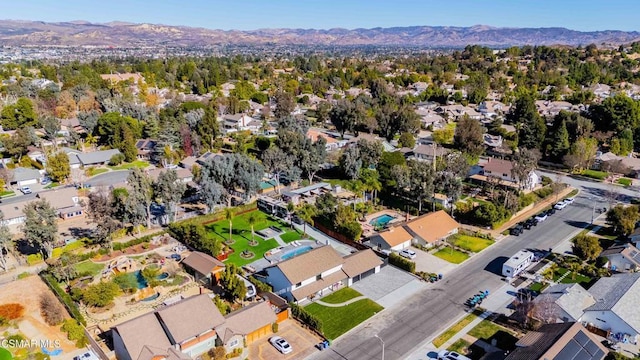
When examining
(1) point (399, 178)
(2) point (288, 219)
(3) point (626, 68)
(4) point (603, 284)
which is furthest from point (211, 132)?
(3) point (626, 68)

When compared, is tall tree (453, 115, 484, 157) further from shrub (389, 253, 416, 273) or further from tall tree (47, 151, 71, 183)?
tall tree (47, 151, 71, 183)

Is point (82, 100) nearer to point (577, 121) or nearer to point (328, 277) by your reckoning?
point (328, 277)

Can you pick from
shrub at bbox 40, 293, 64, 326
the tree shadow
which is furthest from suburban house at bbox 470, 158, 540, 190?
shrub at bbox 40, 293, 64, 326

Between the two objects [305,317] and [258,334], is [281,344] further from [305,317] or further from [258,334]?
[305,317]

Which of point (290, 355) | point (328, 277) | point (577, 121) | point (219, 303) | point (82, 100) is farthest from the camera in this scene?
point (82, 100)

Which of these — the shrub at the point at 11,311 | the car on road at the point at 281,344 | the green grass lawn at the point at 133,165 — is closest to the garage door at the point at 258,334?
the car on road at the point at 281,344
